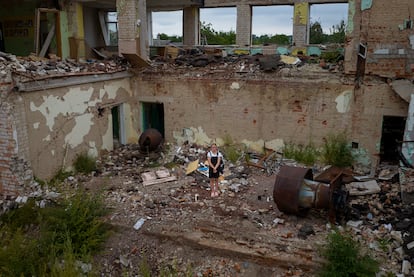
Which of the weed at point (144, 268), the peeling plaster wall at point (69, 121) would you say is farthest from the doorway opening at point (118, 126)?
the weed at point (144, 268)

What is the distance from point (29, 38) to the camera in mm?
15648

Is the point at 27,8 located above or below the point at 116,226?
above

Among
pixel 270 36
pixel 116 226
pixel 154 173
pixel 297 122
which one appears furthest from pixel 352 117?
pixel 270 36

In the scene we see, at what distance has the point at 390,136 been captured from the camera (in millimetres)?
10461

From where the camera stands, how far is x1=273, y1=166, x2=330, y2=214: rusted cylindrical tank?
725 centimetres

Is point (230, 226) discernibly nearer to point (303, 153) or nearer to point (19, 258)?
point (19, 258)

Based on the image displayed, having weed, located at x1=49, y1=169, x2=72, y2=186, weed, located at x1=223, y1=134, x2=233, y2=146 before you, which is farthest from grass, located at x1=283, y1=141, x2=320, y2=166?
weed, located at x1=49, y1=169, x2=72, y2=186

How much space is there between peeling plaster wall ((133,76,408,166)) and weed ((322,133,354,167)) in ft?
0.60

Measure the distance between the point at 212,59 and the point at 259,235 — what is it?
6810 mm

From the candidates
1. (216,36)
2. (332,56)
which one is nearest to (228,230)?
(332,56)

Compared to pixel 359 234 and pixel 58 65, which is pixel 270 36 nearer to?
pixel 58 65

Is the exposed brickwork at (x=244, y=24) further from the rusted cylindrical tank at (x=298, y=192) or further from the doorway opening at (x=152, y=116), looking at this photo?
the rusted cylindrical tank at (x=298, y=192)

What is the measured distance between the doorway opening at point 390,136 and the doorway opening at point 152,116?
702 centimetres

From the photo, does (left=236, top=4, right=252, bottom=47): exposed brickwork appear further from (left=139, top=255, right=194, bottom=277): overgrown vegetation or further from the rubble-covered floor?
(left=139, top=255, right=194, bottom=277): overgrown vegetation
